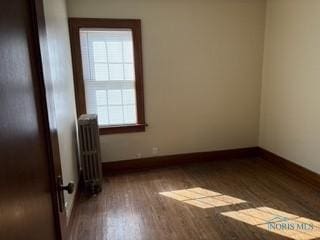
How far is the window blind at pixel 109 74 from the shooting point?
3170 mm

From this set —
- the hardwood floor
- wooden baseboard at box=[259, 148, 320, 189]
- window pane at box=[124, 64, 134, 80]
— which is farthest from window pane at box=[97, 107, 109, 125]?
wooden baseboard at box=[259, 148, 320, 189]

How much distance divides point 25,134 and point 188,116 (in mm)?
3060

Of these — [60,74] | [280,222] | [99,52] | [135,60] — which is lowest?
[280,222]

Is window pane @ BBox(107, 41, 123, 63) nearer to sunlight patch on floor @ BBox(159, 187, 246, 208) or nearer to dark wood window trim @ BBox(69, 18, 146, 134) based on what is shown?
dark wood window trim @ BBox(69, 18, 146, 134)

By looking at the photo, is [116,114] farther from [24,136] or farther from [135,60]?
[24,136]

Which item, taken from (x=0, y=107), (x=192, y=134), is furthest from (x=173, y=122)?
(x=0, y=107)

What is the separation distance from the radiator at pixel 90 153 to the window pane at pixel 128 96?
2.21 feet

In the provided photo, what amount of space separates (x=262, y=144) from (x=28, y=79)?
388 cm

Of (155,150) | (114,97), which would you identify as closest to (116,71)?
(114,97)

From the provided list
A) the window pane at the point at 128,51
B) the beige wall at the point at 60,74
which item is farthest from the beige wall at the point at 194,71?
the beige wall at the point at 60,74

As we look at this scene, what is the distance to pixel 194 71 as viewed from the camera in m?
3.52

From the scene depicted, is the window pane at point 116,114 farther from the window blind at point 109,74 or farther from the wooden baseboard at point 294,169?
the wooden baseboard at point 294,169

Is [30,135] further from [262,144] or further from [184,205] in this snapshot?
[262,144]

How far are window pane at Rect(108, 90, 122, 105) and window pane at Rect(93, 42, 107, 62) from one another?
0.46 metres
